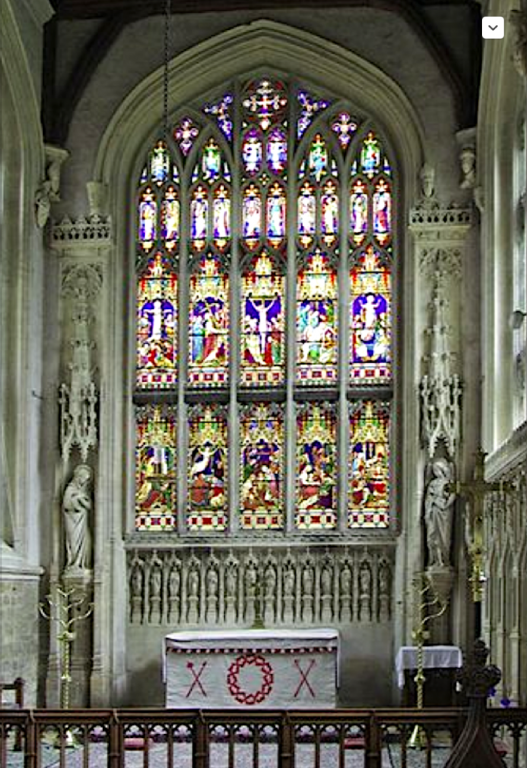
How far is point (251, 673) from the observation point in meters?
15.2

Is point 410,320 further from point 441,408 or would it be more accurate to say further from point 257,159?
point 257,159

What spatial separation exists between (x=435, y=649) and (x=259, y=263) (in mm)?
5063

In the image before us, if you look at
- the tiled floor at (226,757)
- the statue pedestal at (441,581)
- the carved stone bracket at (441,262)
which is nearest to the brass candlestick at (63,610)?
the tiled floor at (226,757)

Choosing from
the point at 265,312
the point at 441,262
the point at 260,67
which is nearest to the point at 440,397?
the point at 441,262

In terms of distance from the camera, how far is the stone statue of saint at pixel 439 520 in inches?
631

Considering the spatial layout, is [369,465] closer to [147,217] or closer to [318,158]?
[318,158]

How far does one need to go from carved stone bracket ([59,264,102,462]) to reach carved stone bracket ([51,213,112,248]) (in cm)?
30

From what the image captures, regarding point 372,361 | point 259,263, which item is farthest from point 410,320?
point 259,263

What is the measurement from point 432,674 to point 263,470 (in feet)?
11.0

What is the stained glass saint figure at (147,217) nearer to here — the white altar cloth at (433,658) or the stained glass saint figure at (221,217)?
the stained glass saint figure at (221,217)

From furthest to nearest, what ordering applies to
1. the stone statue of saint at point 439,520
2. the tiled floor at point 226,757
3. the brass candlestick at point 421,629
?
the stone statue of saint at point 439,520, the brass candlestick at point 421,629, the tiled floor at point 226,757

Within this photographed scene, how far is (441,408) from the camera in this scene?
16250 millimetres

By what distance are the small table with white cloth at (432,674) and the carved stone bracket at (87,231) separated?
576 cm

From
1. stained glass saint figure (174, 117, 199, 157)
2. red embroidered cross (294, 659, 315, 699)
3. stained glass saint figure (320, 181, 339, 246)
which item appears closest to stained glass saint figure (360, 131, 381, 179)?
stained glass saint figure (320, 181, 339, 246)
